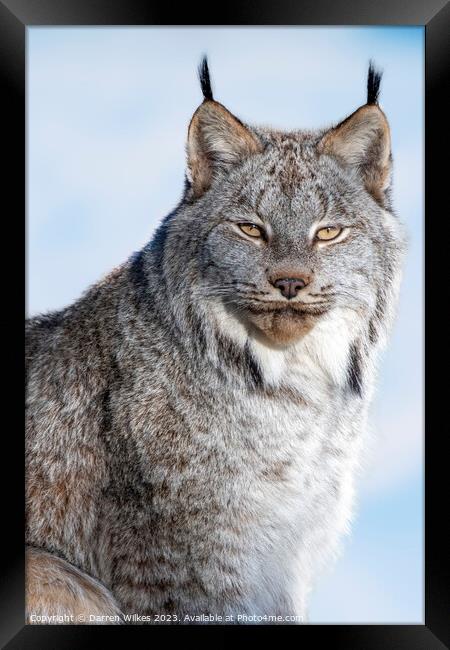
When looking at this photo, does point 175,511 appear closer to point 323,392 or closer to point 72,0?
point 323,392

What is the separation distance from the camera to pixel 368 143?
4719mm

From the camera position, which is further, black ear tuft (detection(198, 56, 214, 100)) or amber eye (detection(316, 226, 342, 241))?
black ear tuft (detection(198, 56, 214, 100))

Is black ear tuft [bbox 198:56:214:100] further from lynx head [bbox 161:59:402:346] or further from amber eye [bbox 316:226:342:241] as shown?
amber eye [bbox 316:226:342:241]

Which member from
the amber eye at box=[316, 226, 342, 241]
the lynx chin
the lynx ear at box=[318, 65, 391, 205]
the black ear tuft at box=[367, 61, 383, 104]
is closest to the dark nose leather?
the lynx chin

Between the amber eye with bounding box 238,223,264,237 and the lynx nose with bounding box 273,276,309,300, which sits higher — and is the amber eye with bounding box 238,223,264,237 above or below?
above

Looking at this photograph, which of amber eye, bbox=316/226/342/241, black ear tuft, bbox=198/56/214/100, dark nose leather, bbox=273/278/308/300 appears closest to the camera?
dark nose leather, bbox=273/278/308/300

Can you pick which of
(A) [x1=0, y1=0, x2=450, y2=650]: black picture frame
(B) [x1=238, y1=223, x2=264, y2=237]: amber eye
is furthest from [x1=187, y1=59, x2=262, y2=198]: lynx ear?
(A) [x1=0, y1=0, x2=450, y2=650]: black picture frame

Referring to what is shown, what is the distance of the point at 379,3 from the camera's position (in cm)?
484

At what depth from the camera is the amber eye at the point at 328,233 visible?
181 inches

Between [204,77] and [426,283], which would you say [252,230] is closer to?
[204,77]

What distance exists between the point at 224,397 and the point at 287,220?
99 centimetres

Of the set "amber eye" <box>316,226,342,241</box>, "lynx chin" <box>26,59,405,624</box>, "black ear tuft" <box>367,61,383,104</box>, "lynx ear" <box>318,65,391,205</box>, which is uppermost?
"black ear tuft" <box>367,61,383,104</box>

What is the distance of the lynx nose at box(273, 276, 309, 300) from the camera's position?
4.40m

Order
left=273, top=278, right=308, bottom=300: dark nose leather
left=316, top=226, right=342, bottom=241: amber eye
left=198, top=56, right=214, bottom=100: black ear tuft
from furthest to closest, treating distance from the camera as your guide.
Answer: left=198, top=56, right=214, bottom=100: black ear tuft, left=316, top=226, right=342, bottom=241: amber eye, left=273, top=278, right=308, bottom=300: dark nose leather
